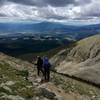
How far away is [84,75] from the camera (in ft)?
465

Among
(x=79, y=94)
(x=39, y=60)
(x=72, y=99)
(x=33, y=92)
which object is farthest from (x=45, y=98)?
(x=39, y=60)

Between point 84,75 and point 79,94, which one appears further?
point 84,75

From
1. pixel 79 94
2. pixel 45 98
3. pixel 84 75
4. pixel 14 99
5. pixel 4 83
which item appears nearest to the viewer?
pixel 14 99

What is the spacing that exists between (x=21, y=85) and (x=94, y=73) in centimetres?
12361

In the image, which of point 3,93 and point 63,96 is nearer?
point 3,93

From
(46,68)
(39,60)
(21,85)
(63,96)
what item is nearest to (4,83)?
(21,85)

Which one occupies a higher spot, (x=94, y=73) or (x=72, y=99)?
(x=72, y=99)

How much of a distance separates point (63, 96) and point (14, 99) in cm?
677

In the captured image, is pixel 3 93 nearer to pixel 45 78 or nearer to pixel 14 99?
pixel 14 99

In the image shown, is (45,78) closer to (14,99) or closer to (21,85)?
(21,85)

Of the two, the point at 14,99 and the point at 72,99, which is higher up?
the point at 14,99

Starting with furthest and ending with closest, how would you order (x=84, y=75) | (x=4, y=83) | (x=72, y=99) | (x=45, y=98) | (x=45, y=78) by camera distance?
1. (x=84, y=75)
2. (x=45, y=78)
3. (x=72, y=99)
4. (x=4, y=83)
5. (x=45, y=98)

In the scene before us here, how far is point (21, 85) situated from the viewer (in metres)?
25.6

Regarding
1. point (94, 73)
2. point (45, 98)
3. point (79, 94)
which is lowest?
point (94, 73)
